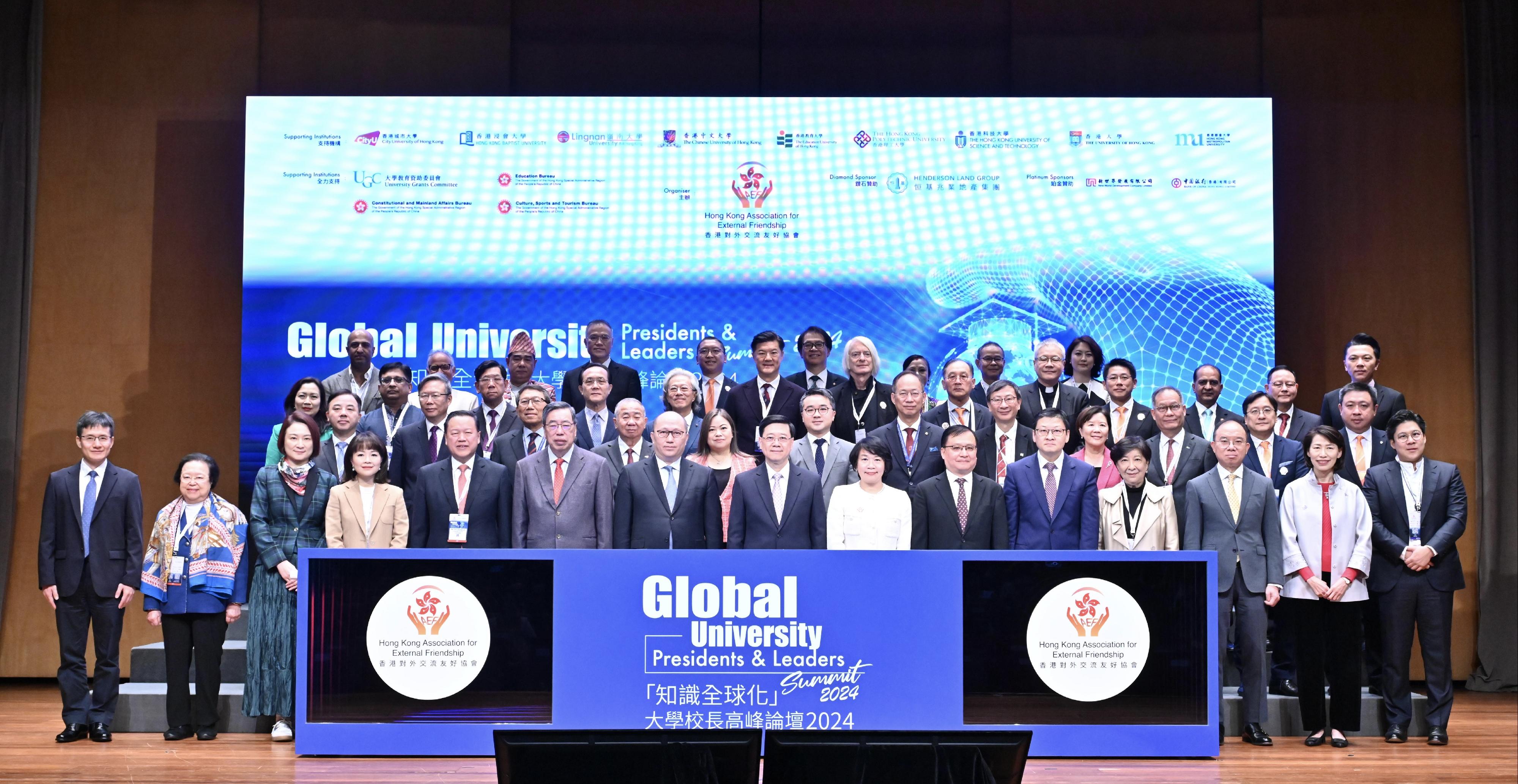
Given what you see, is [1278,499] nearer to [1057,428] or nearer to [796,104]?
[1057,428]

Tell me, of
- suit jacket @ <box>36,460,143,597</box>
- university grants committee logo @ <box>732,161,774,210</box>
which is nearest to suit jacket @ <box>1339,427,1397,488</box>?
university grants committee logo @ <box>732,161,774,210</box>

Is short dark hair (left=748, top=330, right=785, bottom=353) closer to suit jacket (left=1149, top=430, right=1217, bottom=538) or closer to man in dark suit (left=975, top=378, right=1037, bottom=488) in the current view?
man in dark suit (left=975, top=378, right=1037, bottom=488)

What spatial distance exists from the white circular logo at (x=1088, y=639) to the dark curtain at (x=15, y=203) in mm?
6735

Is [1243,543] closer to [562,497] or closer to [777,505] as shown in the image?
[777,505]

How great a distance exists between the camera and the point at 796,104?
7812 mm

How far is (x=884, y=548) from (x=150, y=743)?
3322 millimetres

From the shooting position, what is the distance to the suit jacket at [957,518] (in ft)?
17.6

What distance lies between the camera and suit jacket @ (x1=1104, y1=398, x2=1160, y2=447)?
21.1 feet

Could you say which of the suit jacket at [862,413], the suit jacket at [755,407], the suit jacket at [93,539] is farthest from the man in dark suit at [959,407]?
the suit jacket at [93,539]

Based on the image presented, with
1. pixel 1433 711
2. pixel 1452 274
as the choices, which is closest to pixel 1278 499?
pixel 1433 711

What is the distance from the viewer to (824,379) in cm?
727

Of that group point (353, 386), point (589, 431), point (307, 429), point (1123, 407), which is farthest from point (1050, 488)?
point (353, 386)

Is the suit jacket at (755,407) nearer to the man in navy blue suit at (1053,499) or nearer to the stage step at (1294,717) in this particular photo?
the man in navy blue suit at (1053,499)

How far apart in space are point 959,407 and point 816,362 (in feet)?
3.45
